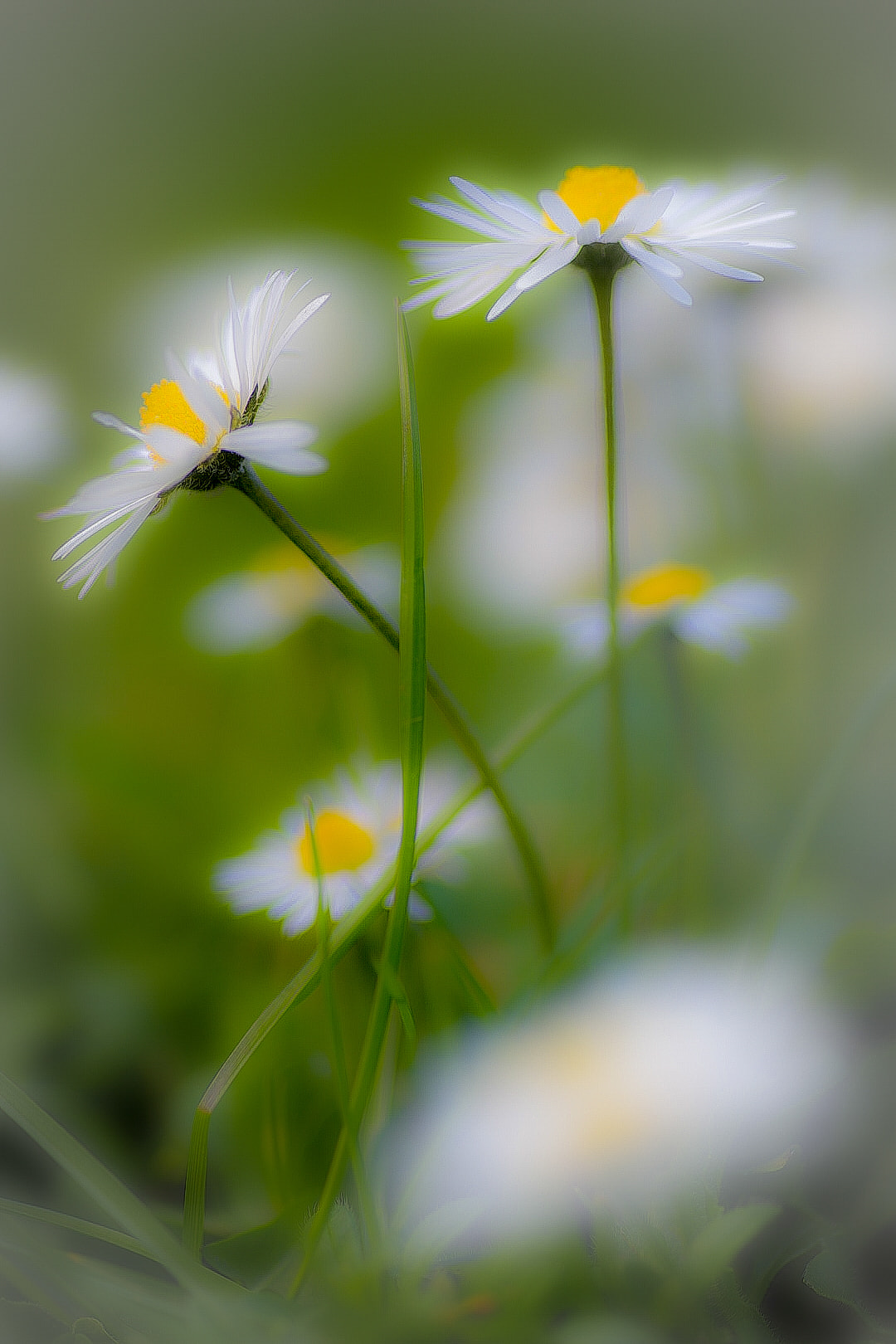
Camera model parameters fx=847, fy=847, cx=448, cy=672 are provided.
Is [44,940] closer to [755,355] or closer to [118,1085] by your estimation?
[118,1085]

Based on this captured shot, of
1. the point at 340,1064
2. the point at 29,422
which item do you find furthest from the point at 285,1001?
the point at 29,422

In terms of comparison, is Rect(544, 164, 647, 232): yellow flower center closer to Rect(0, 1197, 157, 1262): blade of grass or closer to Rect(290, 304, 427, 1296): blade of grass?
Rect(290, 304, 427, 1296): blade of grass

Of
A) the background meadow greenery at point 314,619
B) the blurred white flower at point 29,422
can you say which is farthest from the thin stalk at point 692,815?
the blurred white flower at point 29,422

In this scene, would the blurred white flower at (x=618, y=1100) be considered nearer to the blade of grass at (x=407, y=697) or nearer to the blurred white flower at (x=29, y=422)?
the blade of grass at (x=407, y=697)

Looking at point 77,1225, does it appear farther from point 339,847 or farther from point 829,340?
point 829,340

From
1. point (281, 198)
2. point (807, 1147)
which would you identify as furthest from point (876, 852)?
point (281, 198)

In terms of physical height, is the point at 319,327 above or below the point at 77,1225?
above

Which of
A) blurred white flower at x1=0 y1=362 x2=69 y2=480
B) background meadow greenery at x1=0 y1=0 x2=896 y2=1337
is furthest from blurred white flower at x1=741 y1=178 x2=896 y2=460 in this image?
blurred white flower at x1=0 y1=362 x2=69 y2=480
